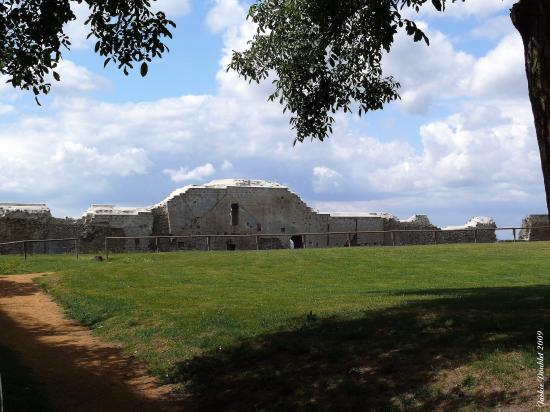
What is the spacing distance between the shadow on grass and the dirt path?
2.43ft

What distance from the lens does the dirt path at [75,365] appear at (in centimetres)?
899

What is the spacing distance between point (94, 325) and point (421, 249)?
21.0m

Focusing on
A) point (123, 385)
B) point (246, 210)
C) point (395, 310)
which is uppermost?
point (246, 210)

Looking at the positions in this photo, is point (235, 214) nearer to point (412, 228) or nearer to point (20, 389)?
point (412, 228)

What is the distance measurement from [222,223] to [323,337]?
108 ft

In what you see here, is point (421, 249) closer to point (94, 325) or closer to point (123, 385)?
point (94, 325)

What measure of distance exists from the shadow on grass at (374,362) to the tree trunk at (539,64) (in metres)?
2.35

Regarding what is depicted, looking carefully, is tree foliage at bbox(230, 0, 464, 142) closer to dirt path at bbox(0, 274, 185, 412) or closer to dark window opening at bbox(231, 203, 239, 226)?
dirt path at bbox(0, 274, 185, 412)

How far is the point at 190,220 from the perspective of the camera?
1612 inches

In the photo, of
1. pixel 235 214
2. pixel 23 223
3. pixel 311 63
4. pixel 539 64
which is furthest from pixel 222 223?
pixel 539 64

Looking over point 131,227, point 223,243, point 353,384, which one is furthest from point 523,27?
point 223,243

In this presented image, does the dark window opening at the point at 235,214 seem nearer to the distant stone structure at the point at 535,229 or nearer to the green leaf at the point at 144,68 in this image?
the distant stone structure at the point at 535,229

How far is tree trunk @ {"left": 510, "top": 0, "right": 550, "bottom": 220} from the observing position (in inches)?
271

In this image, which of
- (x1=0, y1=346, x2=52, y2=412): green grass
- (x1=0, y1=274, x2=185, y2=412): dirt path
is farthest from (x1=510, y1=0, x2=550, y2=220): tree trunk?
(x1=0, y1=346, x2=52, y2=412): green grass
